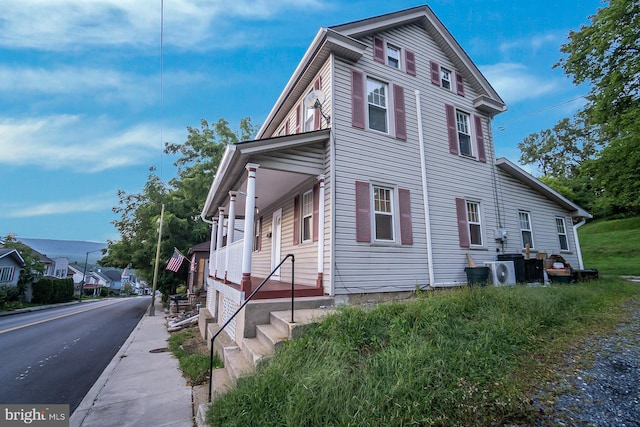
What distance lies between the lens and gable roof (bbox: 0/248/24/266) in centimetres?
2242

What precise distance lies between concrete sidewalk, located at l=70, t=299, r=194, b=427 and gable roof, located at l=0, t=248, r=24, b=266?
2515 cm

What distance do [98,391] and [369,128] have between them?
7478 millimetres

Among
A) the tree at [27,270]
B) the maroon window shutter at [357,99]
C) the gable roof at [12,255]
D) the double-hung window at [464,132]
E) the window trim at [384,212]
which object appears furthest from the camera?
A: the tree at [27,270]

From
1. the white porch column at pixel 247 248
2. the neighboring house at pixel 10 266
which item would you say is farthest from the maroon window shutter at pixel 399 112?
the neighboring house at pixel 10 266

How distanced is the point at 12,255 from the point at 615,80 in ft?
128

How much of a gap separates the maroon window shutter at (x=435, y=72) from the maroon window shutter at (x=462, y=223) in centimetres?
377

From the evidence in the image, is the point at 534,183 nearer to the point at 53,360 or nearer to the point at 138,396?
the point at 138,396

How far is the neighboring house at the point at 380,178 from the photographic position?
6141 millimetres

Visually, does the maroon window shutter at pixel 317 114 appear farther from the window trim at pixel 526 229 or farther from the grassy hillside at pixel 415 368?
the window trim at pixel 526 229

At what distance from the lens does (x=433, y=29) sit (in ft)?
29.3

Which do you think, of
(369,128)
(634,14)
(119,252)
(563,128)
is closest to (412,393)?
(369,128)

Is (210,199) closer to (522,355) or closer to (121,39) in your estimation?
(121,39)

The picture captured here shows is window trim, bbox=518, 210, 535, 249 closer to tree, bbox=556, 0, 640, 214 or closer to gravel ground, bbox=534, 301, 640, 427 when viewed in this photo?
tree, bbox=556, 0, 640, 214

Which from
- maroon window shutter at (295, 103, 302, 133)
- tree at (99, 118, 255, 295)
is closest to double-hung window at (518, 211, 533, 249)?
maroon window shutter at (295, 103, 302, 133)
